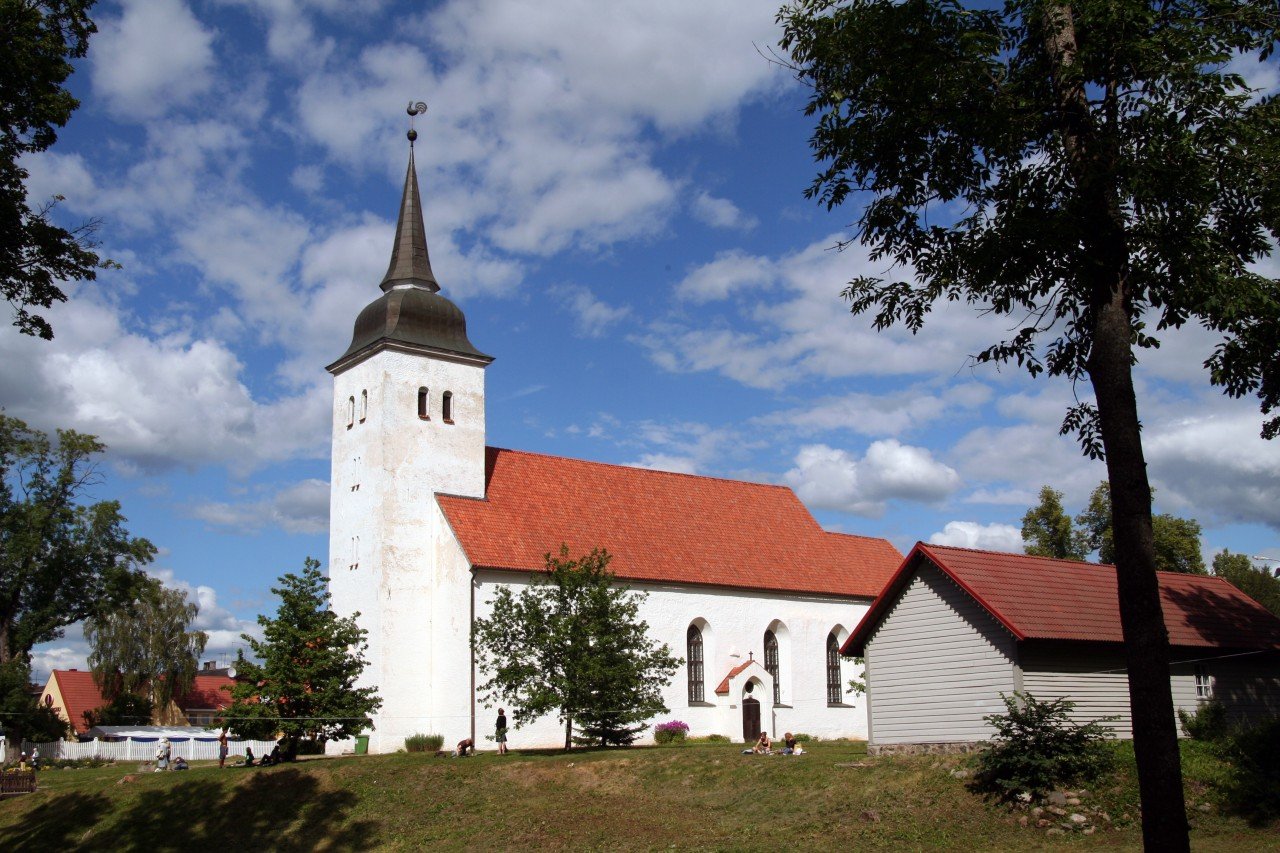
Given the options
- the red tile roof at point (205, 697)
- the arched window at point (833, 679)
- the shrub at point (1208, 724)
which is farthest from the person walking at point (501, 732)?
the red tile roof at point (205, 697)

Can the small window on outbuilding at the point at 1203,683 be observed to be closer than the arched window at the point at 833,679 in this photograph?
Yes

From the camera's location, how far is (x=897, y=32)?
12.4 metres

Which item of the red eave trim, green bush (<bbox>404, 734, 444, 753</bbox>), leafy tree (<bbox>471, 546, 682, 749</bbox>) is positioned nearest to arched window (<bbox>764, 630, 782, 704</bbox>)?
leafy tree (<bbox>471, 546, 682, 749</bbox>)

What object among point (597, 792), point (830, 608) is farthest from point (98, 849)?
point (830, 608)

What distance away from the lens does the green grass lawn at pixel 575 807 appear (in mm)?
19000

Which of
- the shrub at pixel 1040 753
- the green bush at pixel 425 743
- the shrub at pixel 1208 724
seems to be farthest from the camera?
the green bush at pixel 425 743

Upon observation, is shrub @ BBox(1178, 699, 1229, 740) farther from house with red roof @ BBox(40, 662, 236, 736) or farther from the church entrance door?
house with red roof @ BBox(40, 662, 236, 736)

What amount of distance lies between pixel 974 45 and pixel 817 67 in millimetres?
2081

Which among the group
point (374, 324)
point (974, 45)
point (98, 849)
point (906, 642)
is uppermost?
point (374, 324)

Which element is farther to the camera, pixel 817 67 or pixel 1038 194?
pixel 817 67

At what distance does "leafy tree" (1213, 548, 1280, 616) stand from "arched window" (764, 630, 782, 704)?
46503mm

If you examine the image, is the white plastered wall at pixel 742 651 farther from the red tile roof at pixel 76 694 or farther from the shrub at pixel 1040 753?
the red tile roof at pixel 76 694

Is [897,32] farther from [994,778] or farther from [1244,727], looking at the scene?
[1244,727]

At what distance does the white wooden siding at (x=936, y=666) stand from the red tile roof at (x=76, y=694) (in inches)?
2313
